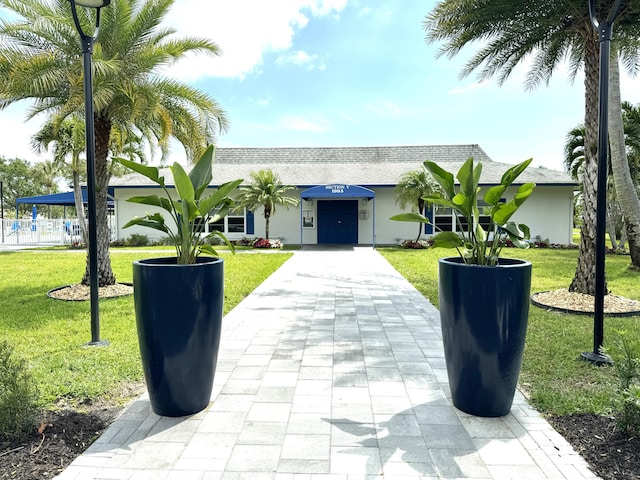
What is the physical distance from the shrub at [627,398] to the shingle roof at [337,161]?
19772 millimetres

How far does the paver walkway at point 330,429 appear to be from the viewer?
258 centimetres

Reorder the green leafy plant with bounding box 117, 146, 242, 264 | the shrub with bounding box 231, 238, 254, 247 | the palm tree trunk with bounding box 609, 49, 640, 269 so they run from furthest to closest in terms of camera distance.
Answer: the shrub with bounding box 231, 238, 254, 247
the palm tree trunk with bounding box 609, 49, 640, 269
the green leafy plant with bounding box 117, 146, 242, 264

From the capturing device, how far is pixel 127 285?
909cm

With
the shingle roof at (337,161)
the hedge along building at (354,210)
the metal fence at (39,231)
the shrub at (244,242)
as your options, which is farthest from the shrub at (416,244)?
the metal fence at (39,231)

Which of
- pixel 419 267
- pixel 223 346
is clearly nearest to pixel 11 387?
pixel 223 346

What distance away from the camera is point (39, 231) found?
1027 inches

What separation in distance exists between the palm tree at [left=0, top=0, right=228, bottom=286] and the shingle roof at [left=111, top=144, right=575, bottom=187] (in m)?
13.4

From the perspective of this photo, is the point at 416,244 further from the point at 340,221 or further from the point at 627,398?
the point at 627,398

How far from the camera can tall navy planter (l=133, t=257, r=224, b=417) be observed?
3.08 m

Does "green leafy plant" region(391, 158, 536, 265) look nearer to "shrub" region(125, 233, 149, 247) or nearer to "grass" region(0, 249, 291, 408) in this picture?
"grass" region(0, 249, 291, 408)

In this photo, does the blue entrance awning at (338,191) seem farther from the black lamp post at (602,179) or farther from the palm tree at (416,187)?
the black lamp post at (602,179)

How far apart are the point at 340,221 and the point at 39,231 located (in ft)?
62.0

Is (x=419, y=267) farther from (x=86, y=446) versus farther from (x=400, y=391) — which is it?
(x=86, y=446)

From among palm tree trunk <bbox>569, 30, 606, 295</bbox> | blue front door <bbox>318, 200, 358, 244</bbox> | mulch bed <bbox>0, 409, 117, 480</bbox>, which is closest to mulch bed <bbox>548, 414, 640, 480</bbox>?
mulch bed <bbox>0, 409, 117, 480</bbox>
